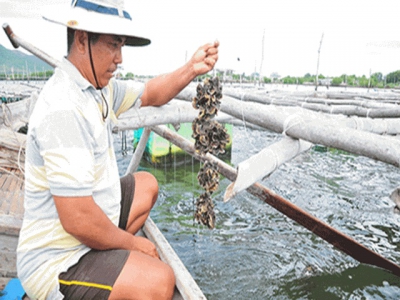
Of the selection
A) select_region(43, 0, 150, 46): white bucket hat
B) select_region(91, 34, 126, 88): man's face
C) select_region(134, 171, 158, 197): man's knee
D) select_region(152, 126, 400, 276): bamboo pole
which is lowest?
select_region(152, 126, 400, 276): bamboo pole

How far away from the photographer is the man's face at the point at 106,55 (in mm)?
1739

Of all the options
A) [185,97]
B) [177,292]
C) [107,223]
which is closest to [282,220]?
[185,97]

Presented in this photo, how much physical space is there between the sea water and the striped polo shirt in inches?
59.8

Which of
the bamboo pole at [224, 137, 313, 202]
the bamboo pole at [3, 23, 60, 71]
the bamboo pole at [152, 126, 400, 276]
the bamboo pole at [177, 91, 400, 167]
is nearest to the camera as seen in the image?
the bamboo pole at [177, 91, 400, 167]

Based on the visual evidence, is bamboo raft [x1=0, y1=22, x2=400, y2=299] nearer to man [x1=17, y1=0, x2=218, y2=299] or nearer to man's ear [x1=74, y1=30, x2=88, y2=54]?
man [x1=17, y1=0, x2=218, y2=299]

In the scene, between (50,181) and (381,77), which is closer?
(50,181)

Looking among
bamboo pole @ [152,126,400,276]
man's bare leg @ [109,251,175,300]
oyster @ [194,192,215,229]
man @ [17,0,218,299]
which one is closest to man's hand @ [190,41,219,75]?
man @ [17,0,218,299]

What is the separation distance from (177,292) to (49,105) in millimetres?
1468

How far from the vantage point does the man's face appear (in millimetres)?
1739

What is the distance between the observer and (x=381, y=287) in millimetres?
4715

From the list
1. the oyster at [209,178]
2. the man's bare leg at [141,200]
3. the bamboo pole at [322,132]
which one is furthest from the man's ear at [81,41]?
the bamboo pole at [322,132]

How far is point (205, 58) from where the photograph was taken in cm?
214

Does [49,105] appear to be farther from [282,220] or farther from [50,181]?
[282,220]

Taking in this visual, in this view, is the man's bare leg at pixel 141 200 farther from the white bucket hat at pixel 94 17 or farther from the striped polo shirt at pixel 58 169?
the white bucket hat at pixel 94 17
